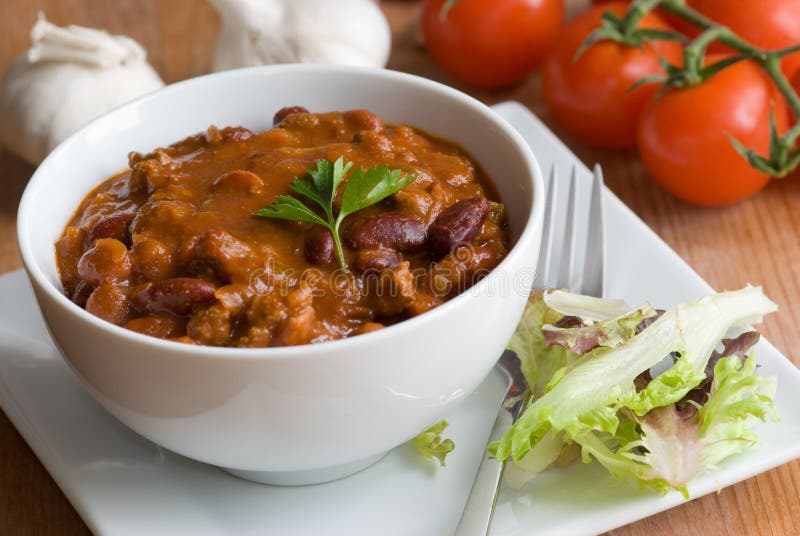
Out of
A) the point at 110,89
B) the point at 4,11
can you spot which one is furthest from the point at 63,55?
the point at 4,11

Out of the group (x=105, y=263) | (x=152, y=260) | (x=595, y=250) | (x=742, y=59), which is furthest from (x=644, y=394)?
(x=742, y=59)

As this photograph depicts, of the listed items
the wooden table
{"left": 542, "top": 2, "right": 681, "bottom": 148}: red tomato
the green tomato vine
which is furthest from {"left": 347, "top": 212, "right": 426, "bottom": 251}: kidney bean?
{"left": 542, "top": 2, "right": 681, "bottom": 148}: red tomato

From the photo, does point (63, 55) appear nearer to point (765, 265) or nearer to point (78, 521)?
point (78, 521)

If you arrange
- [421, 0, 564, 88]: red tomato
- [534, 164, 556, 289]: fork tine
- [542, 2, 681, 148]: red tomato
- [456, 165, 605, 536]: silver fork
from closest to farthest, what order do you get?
[456, 165, 605, 536]: silver fork → [534, 164, 556, 289]: fork tine → [542, 2, 681, 148]: red tomato → [421, 0, 564, 88]: red tomato

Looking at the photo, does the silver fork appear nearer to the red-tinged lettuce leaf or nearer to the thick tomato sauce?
the red-tinged lettuce leaf

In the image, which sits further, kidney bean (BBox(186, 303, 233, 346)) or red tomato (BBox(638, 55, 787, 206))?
red tomato (BBox(638, 55, 787, 206))

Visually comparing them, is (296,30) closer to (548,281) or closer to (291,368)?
(548,281)
